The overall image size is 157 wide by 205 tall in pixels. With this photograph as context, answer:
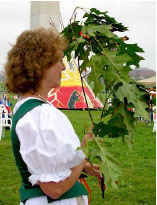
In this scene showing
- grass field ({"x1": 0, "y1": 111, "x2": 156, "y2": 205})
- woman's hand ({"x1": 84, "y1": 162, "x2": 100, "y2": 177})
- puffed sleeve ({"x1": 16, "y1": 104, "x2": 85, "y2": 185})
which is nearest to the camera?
puffed sleeve ({"x1": 16, "y1": 104, "x2": 85, "y2": 185})

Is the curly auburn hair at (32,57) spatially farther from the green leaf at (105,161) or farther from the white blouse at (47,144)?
the green leaf at (105,161)

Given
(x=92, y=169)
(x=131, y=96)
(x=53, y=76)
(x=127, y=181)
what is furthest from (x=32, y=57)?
(x=127, y=181)

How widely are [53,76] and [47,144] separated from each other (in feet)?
1.03

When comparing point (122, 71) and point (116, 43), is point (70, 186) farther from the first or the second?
point (116, 43)

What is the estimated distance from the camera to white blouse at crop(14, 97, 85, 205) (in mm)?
1428

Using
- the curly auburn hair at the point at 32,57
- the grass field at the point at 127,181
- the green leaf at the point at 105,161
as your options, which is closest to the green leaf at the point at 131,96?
the green leaf at the point at 105,161

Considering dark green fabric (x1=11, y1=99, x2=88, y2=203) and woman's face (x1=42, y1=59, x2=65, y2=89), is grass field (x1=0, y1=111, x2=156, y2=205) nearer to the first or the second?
dark green fabric (x1=11, y1=99, x2=88, y2=203)

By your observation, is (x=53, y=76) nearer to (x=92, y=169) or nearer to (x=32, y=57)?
(x=32, y=57)

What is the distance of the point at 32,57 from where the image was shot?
60.7 inches

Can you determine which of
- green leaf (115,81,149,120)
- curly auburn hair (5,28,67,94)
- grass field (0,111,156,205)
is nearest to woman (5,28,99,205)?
curly auburn hair (5,28,67,94)

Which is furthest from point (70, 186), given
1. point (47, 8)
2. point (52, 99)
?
point (47, 8)

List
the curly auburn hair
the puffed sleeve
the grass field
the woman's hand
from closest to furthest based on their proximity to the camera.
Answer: the puffed sleeve
the curly auburn hair
the woman's hand
the grass field

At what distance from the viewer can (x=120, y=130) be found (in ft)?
5.31

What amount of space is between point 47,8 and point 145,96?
24.5 meters
